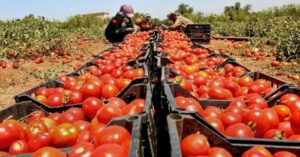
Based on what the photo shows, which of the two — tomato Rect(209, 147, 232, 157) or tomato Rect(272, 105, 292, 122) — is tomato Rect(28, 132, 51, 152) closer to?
tomato Rect(209, 147, 232, 157)

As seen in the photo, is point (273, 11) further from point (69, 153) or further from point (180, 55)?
point (69, 153)

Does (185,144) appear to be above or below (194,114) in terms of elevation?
below

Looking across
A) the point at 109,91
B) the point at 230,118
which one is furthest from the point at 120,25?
the point at 230,118

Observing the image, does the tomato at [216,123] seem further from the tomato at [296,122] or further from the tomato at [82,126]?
the tomato at [82,126]

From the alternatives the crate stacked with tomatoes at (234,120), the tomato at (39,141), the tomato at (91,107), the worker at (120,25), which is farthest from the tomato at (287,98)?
the worker at (120,25)

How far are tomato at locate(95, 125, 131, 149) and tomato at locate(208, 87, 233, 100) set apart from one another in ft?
5.70

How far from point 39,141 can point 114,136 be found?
66cm

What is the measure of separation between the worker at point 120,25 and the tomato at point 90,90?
9889 mm

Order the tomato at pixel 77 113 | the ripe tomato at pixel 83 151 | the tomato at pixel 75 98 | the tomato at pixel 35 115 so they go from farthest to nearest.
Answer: the tomato at pixel 75 98, the tomato at pixel 35 115, the tomato at pixel 77 113, the ripe tomato at pixel 83 151

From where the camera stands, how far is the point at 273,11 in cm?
3484

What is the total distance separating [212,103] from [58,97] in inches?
61.0

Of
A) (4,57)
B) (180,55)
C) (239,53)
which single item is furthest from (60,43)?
(180,55)

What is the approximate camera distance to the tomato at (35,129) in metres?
2.65

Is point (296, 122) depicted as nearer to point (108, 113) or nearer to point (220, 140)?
point (220, 140)
